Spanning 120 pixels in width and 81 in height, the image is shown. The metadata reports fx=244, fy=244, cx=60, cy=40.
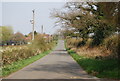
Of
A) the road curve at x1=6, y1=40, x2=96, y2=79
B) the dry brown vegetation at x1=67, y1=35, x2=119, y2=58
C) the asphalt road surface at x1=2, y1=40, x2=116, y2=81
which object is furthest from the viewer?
the dry brown vegetation at x1=67, y1=35, x2=119, y2=58

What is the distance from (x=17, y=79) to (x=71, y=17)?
28.4 metres

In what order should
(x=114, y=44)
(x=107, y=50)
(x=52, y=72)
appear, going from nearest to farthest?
(x=52, y=72)
(x=114, y=44)
(x=107, y=50)

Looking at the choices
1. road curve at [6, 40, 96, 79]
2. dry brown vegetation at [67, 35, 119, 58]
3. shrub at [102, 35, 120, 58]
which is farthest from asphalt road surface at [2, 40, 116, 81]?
dry brown vegetation at [67, 35, 119, 58]

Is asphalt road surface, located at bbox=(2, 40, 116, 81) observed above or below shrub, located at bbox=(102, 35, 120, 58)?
below

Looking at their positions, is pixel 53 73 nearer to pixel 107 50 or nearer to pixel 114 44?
pixel 114 44

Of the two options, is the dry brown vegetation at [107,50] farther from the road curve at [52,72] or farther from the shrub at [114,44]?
the road curve at [52,72]

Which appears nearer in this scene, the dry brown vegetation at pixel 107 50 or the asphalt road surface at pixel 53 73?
the asphalt road surface at pixel 53 73

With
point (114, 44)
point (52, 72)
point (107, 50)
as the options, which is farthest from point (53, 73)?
point (107, 50)

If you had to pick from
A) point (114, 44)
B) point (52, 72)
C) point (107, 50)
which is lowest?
point (52, 72)

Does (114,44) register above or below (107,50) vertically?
above

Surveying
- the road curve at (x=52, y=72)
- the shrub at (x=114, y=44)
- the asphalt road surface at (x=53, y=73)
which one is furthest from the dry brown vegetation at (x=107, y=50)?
the asphalt road surface at (x=53, y=73)

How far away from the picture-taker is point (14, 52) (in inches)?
782

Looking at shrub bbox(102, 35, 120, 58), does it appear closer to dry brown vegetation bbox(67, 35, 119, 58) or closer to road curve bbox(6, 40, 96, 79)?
dry brown vegetation bbox(67, 35, 119, 58)

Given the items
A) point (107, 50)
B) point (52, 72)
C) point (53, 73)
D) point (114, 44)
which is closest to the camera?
point (53, 73)
